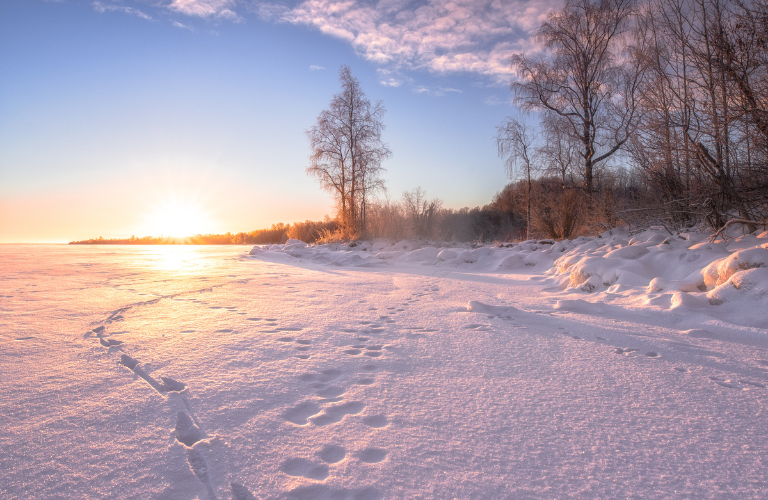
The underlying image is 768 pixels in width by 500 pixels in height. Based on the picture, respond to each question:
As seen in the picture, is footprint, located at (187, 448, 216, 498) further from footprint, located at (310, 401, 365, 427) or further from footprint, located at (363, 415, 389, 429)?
footprint, located at (363, 415, 389, 429)

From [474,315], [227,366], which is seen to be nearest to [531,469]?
[227,366]

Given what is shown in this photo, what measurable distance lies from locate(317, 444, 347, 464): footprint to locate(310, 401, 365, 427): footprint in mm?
119

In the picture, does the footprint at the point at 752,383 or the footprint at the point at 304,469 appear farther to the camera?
the footprint at the point at 752,383

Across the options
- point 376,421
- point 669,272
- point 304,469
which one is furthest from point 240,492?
point 669,272

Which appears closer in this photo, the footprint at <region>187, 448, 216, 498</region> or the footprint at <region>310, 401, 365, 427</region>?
the footprint at <region>187, 448, 216, 498</region>

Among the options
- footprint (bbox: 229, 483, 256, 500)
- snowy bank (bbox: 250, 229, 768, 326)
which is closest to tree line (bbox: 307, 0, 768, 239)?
snowy bank (bbox: 250, 229, 768, 326)

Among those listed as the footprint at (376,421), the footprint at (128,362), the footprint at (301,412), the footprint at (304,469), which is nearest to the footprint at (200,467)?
the footprint at (304,469)

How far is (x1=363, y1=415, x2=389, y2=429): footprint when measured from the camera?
1025 millimetres

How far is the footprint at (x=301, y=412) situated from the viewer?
1.06 meters

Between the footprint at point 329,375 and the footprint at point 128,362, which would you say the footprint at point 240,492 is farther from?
the footprint at point 128,362

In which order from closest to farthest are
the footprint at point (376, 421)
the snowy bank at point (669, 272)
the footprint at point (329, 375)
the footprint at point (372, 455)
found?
the footprint at point (372, 455) → the footprint at point (376, 421) → the footprint at point (329, 375) → the snowy bank at point (669, 272)

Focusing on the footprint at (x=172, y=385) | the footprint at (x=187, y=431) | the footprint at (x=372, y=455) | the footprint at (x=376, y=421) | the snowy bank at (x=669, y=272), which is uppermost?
the snowy bank at (x=669, y=272)

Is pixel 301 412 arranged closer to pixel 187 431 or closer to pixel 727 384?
pixel 187 431

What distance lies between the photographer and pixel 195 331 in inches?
77.6
